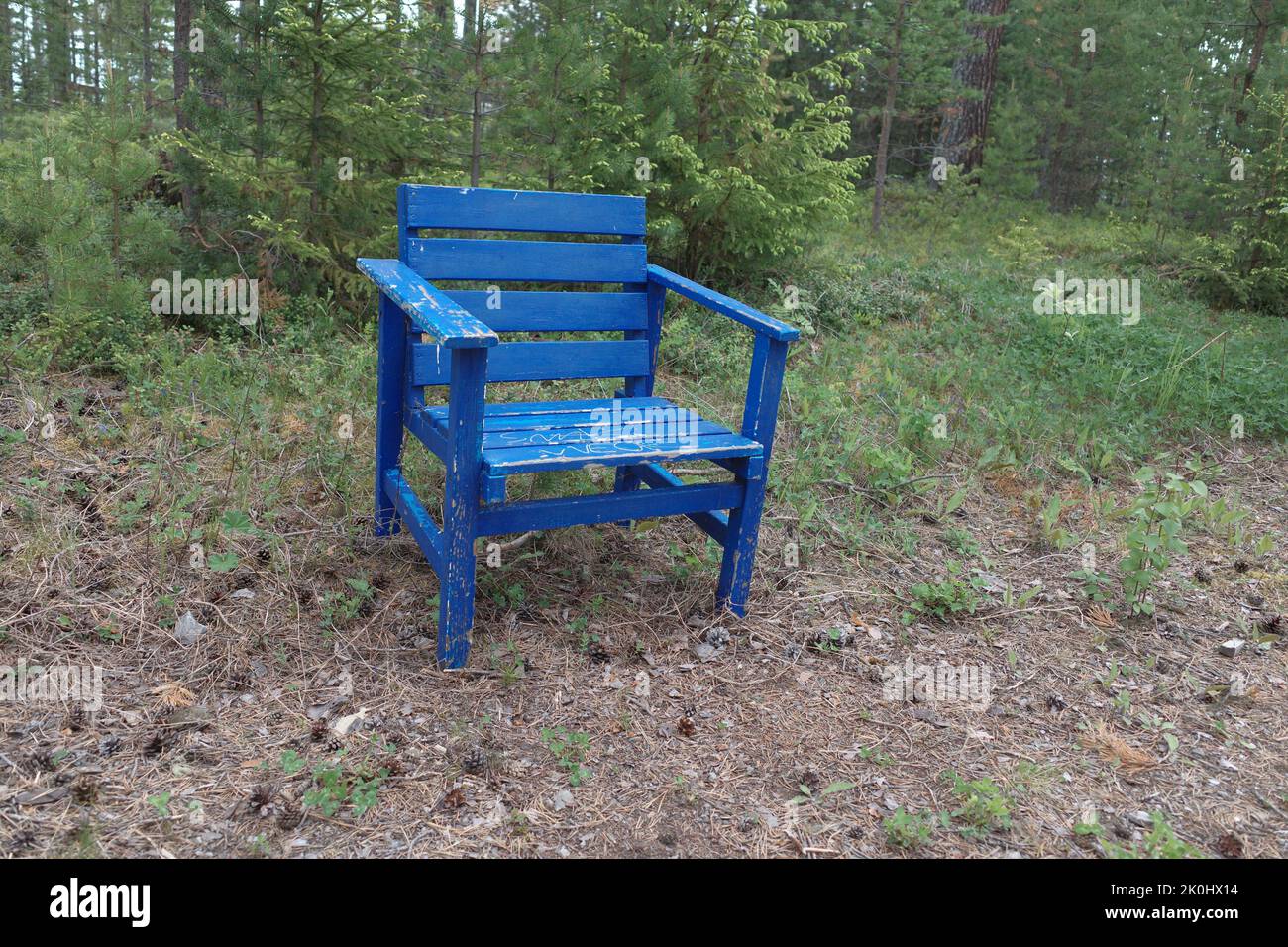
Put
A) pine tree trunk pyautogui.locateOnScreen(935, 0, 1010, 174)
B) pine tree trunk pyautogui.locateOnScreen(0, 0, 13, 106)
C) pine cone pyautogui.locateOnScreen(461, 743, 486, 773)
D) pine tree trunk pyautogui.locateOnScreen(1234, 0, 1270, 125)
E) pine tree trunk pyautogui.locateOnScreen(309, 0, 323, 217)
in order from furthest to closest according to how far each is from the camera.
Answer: pine tree trunk pyautogui.locateOnScreen(0, 0, 13, 106) → pine tree trunk pyautogui.locateOnScreen(935, 0, 1010, 174) → pine tree trunk pyautogui.locateOnScreen(1234, 0, 1270, 125) → pine tree trunk pyautogui.locateOnScreen(309, 0, 323, 217) → pine cone pyautogui.locateOnScreen(461, 743, 486, 773)

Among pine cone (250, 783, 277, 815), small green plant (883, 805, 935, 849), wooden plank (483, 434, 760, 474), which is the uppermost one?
wooden plank (483, 434, 760, 474)

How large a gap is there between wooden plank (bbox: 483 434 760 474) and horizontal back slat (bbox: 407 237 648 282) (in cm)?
75

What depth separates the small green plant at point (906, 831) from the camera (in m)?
2.02

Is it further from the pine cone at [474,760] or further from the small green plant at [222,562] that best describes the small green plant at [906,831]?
the small green plant at [222,562]

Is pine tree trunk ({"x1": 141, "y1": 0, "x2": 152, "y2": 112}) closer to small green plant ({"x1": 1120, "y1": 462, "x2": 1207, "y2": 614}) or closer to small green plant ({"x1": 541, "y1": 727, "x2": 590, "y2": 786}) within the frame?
small green plant ({"x1": 541, "y1": 727, "x2": 590, "y2": 786})

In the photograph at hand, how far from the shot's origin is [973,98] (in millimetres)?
9984

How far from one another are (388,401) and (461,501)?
0.82 metres

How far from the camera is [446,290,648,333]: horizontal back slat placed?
290 centimetres

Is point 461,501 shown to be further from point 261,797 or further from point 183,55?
point 183,55

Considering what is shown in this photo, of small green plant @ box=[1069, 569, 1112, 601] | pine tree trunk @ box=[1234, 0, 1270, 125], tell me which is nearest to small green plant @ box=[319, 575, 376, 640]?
small green plant @ box=[1069, 569, 1112, 601]

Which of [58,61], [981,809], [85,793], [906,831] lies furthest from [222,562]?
[58,61]

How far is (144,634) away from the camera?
2529 millimetres

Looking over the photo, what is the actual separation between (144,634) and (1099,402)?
4.67 metres

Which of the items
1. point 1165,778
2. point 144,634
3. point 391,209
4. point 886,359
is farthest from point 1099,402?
point 144,634
